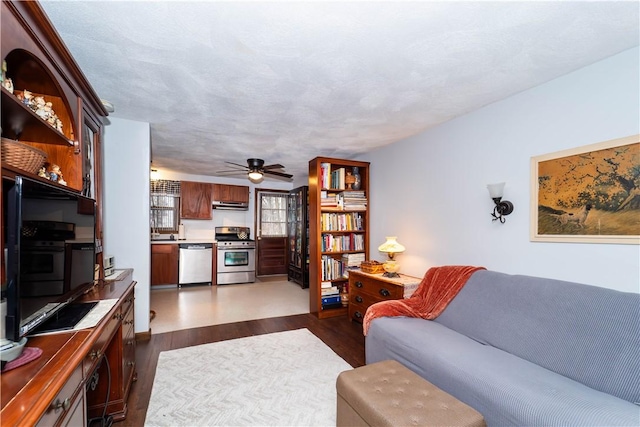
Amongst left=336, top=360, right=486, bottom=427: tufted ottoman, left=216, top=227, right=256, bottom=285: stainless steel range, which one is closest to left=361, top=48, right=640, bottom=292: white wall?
left=336, top=360, right=486, bottom=427: tufted ottoman

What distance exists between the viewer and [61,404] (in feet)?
3.08

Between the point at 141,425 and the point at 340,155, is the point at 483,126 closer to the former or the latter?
the point at 340,155

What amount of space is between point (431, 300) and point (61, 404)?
2454 mm

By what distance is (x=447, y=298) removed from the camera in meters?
2.39

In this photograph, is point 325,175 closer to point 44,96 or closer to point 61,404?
point 44,96

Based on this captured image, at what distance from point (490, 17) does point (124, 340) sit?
2934 millimetres

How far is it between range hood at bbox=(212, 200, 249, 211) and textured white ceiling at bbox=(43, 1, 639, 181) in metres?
3.43

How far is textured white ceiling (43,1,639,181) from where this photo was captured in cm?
138

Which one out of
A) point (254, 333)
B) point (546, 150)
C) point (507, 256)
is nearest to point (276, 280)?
point (254, 333)

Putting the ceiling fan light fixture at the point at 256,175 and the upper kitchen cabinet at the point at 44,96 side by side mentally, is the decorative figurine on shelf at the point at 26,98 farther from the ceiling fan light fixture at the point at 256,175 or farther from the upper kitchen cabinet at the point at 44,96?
the ceiling fan light fixture at the point at 256,175

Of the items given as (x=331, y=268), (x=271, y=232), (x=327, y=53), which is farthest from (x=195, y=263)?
(x=327, y=53)

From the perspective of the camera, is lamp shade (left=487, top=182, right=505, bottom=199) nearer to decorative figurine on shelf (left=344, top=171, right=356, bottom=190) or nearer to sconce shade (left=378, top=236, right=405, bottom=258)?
sconce shade (left=378, top=236, right=405, bottom=258)

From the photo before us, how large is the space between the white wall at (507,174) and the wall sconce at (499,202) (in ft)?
0.16

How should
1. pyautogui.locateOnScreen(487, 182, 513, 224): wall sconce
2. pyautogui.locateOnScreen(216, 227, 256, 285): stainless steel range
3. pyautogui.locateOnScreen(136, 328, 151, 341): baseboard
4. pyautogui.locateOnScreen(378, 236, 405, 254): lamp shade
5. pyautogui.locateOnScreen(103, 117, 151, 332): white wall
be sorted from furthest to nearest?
Answer: 1. pyautogui.locateOnScreen(216, 227, 256, 285): stainless steel range
2. pyautogui.locateOnScreen(378, 236, 405, 254): lamp shade
3. pyautogui.locateOnScreen(136, 328, 151, 341): baseboard
4. pyautogui.locateOnScreen(103, 117, 151, 332): white wall
5. pyautogui.locateOnScreen(487, 182, 513, 224): wall sconce
